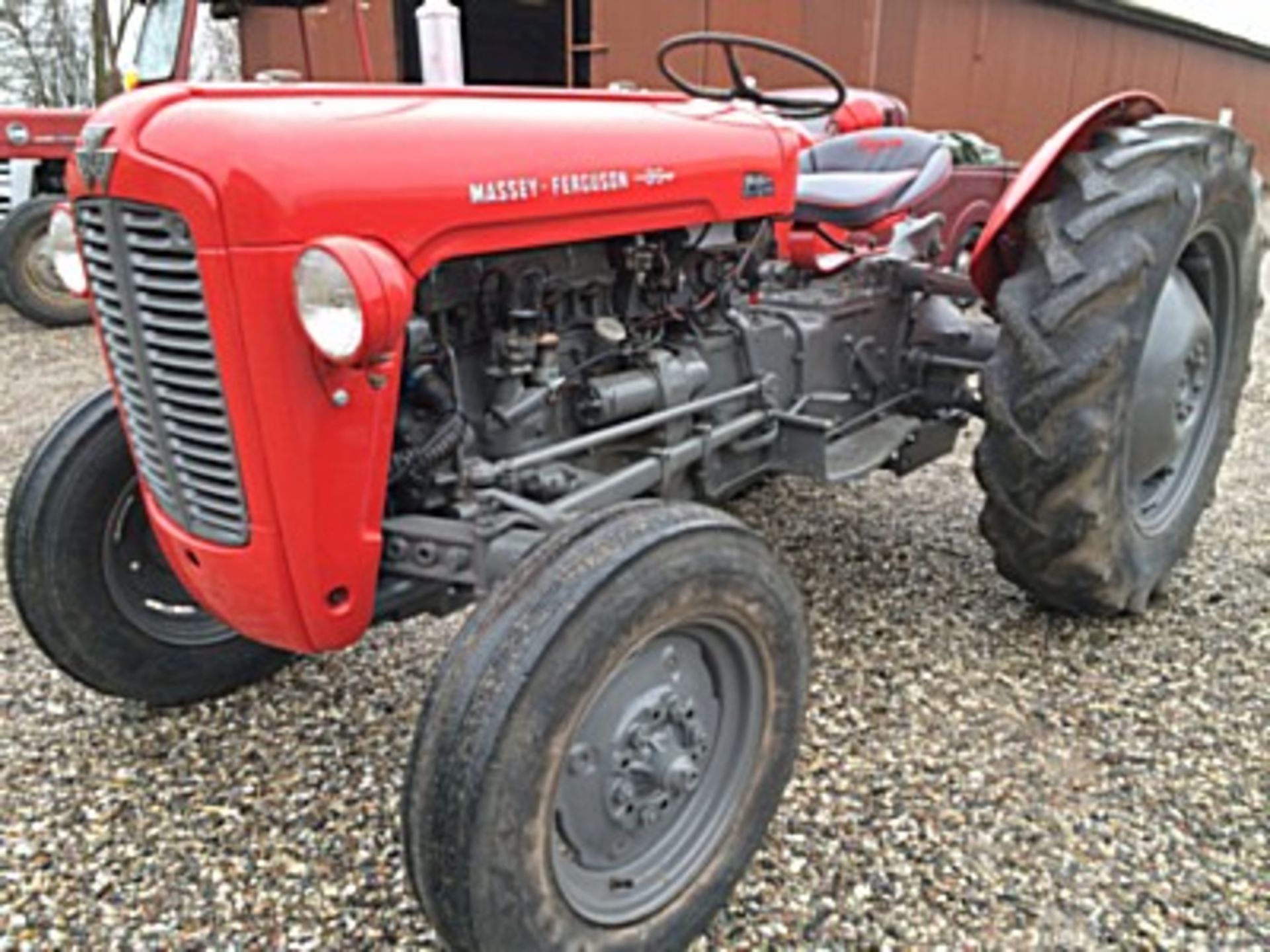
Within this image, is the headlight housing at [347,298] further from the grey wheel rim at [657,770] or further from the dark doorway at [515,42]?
the dark doorway at [515,42]

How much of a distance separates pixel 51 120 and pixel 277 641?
800 cm

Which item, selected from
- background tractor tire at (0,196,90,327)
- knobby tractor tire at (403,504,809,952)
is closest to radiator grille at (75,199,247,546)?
knobby tractor tire at (403,504,809,952)

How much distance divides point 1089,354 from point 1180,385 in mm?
638

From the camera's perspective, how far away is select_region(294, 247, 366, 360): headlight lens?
5.19 feet

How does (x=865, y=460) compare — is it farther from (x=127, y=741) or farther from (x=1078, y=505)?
(x=127, y=741)

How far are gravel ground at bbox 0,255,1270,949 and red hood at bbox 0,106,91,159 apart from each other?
6.51 m

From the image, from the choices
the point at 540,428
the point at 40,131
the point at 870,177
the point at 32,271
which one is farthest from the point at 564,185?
the point at 40,131

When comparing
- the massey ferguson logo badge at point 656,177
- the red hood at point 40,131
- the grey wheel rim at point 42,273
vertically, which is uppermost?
the massey ferguson logo badge at point 656,177

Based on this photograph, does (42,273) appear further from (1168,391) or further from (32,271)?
(1168,391)

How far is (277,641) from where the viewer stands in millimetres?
1951

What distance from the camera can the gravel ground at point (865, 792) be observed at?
196 cm

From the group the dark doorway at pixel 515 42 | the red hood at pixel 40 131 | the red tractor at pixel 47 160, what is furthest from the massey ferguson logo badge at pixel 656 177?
the dark doorway at pixel 515 42

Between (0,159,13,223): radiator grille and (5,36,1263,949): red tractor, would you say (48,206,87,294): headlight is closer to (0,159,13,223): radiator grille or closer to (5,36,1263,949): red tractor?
(5,36,1263,949): red tractor

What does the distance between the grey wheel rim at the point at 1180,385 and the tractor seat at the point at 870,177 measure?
780mm
